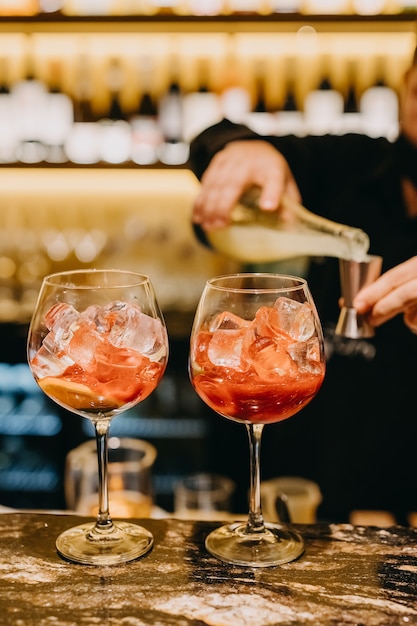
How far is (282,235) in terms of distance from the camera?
1.34 metres

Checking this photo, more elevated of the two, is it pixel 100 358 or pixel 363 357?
pixel 100 358

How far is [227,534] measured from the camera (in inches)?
31.8

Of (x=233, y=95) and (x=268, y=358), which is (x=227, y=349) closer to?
(x=268, y=358)

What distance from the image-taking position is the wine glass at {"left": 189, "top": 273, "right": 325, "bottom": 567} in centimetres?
76

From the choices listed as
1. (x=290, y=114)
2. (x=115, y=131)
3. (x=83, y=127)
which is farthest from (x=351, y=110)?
(x=83, y=127)

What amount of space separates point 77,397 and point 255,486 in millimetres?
200

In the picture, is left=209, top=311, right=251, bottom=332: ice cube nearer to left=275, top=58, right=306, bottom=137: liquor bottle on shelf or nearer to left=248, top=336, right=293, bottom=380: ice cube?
left=248, top=336, right=293, bottom=380: ice cube

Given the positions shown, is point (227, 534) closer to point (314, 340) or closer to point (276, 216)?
point (314, 340)

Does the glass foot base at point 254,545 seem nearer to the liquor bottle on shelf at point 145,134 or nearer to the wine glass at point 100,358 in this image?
the wine glass at point 100,358

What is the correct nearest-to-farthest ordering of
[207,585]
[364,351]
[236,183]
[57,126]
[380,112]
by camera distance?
[207,585]
[236,183]
[364,351]
[380,112]
[57,126]

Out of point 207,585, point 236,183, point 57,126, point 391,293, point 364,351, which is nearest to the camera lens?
point 207,585

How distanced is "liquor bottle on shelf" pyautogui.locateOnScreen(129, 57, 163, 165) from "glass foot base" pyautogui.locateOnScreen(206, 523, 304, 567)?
2.16m

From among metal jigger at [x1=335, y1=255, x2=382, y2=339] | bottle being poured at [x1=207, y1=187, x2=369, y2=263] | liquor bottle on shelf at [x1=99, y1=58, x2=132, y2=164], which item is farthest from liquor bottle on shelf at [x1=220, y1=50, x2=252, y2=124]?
metal jigger at [x1=335, y1=255, x2=382, y2=339]

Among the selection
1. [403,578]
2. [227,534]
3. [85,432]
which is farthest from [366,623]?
[85,432]
